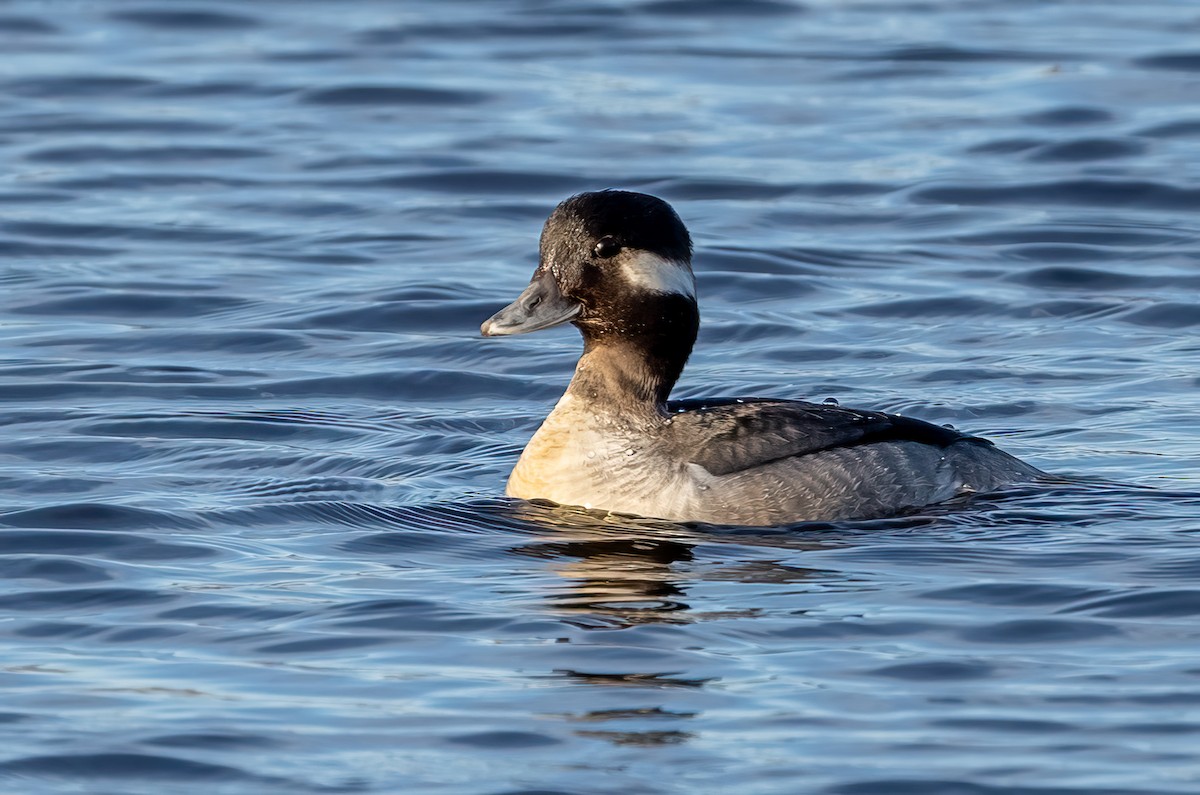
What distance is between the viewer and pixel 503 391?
14.0 metres

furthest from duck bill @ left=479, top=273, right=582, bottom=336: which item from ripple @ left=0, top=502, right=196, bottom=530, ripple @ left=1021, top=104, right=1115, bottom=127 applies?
ripple @ left=1021, top=104, right=1115, bottom=127

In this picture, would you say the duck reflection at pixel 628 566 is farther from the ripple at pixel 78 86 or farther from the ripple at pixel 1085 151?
the ripple at pixel 78 86

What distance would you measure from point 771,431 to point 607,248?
1213 mm

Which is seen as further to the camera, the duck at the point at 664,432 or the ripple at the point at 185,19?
the ripple at the point at 185,19

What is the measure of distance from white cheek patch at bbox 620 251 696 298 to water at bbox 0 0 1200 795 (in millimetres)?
1197

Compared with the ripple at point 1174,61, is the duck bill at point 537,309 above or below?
below

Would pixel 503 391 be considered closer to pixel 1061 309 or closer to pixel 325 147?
pixel 1061 309

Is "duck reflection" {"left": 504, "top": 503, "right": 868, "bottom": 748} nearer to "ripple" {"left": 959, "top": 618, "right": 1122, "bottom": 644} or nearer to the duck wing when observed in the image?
the duck wing

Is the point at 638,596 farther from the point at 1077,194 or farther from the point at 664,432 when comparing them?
the point at 1077,194

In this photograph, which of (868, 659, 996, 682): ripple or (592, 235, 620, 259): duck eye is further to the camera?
(592, 235, 620, 259): duck eye

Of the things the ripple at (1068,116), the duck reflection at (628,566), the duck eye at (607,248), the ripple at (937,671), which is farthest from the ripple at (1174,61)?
the ripple at (937,671)

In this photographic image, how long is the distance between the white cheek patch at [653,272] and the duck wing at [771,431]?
0.67 metres

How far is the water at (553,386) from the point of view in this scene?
25.8 ft

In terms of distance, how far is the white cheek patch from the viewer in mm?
10859
